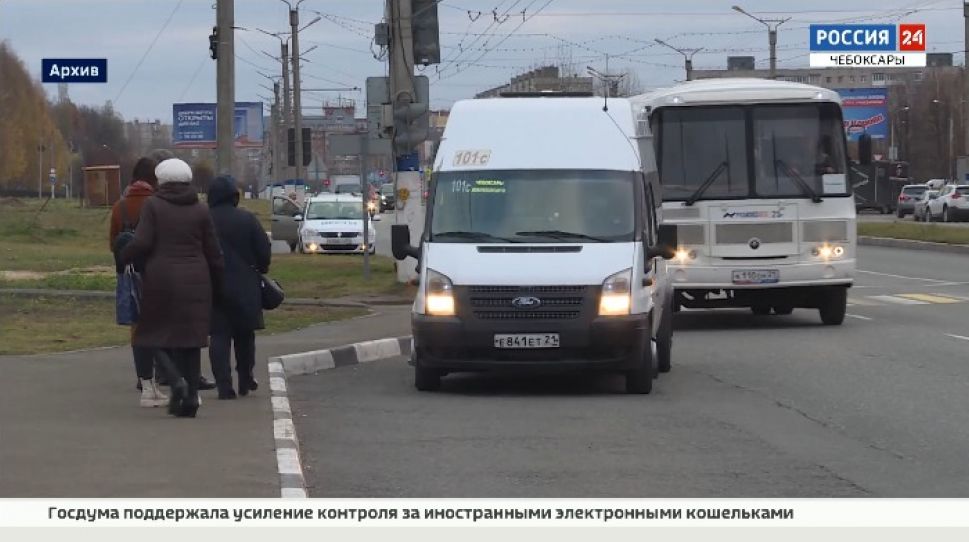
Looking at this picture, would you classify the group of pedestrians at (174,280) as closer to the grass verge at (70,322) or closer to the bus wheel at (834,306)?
the grass verge at (70,322)

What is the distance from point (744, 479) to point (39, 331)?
12052 millimetres

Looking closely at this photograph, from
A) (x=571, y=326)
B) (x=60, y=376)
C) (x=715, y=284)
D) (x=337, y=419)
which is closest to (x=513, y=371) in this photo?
(x=571, y=326)

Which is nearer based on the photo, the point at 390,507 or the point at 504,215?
the point at 390,507

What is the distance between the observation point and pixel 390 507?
27.2ft

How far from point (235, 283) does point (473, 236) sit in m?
2.31

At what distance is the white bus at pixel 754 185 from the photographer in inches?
844

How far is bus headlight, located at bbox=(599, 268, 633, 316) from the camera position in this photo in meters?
14.3

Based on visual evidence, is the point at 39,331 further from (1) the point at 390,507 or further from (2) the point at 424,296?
(1) the point at 390,507

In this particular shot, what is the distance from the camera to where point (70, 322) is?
69.7 ft

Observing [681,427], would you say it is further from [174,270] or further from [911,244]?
[911,244]

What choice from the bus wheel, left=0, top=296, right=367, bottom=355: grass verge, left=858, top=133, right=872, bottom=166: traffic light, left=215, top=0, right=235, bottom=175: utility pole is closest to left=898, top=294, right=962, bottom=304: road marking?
left=858, top=133, right=872, bottom=166: traffic light

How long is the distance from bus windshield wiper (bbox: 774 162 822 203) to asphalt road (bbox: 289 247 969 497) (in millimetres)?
2079

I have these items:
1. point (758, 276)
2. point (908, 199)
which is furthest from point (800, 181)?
point (908, 199)

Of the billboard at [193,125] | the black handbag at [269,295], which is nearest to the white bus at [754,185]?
the black handbag at [269,295]
